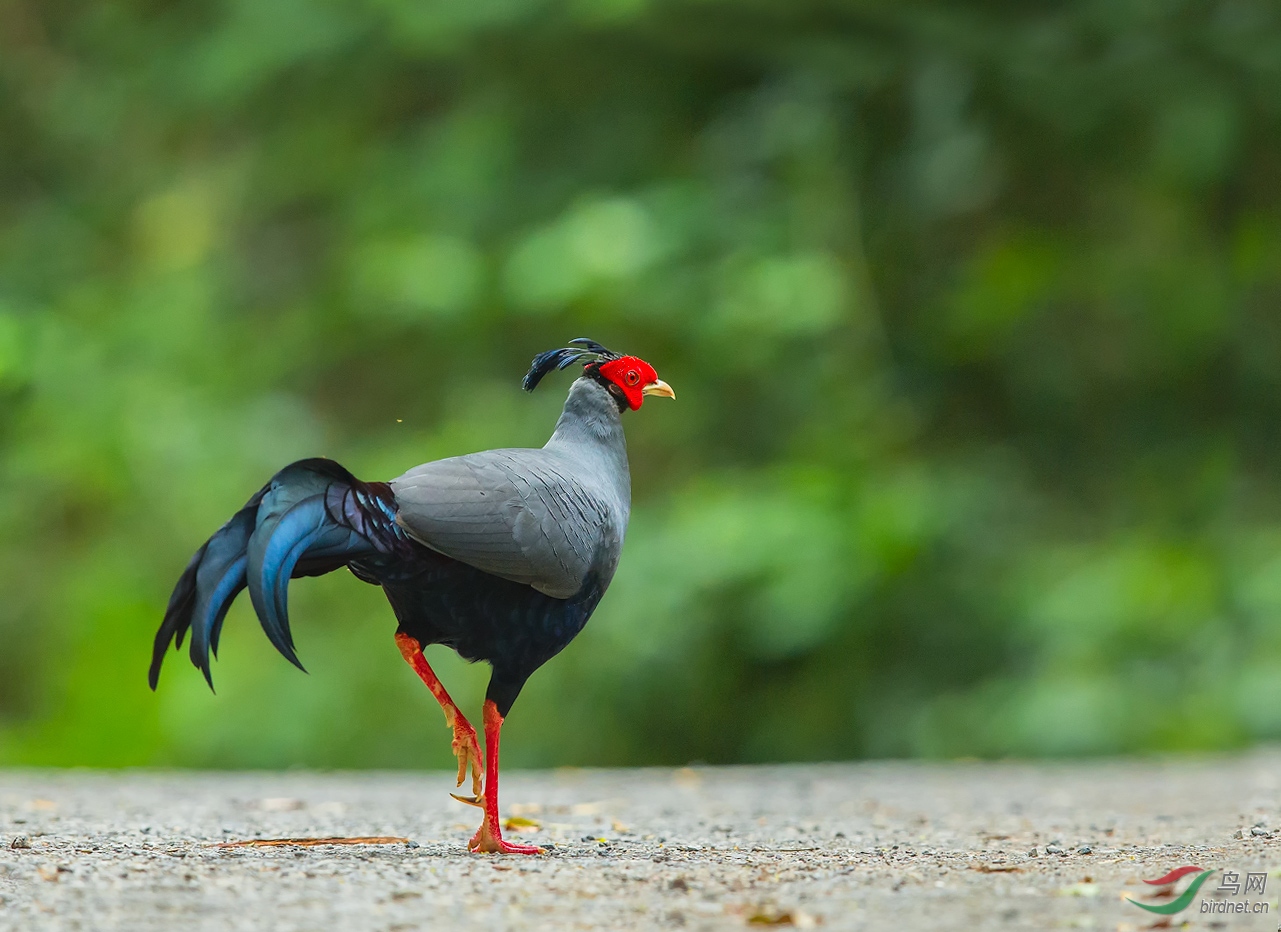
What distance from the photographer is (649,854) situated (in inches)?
132

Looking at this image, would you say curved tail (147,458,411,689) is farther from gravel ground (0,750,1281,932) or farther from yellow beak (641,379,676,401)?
yellow beak (641,379,676,401)

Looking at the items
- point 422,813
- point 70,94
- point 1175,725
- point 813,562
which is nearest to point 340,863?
point 422,813

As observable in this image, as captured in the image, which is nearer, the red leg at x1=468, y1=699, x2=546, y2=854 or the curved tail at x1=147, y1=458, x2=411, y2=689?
the curved tail at x1=147, y1=458, x2=411, y2=689

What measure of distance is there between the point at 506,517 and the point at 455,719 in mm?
588

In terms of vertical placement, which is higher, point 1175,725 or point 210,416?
point 210,416

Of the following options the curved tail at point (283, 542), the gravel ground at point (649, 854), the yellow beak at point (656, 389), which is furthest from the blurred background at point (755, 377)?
the curved tail at point (283, 542)

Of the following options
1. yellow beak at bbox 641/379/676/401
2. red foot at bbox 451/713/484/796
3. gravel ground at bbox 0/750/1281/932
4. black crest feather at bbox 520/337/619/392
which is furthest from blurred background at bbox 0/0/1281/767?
red foot at bbox 451/713/484/796

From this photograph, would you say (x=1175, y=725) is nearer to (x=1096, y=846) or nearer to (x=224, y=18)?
(x=1096, y=846)

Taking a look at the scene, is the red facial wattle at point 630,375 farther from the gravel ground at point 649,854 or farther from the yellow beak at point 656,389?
the gravel ground at point 649,854

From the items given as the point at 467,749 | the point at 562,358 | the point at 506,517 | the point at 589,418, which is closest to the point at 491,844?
the point at 467,749

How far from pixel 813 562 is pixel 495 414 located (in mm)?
2288

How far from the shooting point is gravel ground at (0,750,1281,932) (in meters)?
2.42

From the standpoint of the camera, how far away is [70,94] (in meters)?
11.0

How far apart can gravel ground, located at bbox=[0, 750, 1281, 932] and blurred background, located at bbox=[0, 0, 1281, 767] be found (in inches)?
76.4
